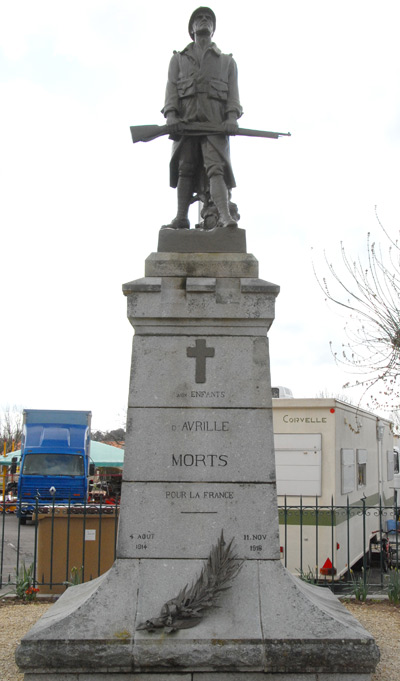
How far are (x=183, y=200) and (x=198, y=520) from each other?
3152 mm

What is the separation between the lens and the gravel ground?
222 inches

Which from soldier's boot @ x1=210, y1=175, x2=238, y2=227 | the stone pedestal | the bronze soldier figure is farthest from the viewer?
the bronze soldier figure

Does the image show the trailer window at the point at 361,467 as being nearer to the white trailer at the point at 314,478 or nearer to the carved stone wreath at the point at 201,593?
the white trailer at the point at 314,478

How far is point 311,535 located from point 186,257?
6346 millimetres

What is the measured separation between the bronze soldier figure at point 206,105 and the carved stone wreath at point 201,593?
3036 millimetres

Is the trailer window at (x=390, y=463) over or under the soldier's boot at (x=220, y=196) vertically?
under

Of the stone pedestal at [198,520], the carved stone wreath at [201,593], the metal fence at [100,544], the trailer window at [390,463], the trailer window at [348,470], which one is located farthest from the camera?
the trailer window at [390,463]

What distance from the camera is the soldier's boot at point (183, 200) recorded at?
21.7 ft

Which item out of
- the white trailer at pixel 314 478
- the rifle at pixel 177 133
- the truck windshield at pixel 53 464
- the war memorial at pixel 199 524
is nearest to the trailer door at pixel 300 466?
the white trailer at pixel 314 478

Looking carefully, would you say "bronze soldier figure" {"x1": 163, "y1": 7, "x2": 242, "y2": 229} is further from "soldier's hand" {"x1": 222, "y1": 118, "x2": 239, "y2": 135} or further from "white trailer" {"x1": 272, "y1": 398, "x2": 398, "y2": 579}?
"white trailer" {"x1": 272, "y1": 398, "x2": 398, "y2": 579}

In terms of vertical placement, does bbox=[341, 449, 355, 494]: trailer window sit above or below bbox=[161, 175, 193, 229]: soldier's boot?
below

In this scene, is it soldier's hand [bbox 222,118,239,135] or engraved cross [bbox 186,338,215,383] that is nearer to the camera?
engraved cross [bbox 186,338,215,383]

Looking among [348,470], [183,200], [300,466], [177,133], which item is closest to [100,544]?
[300,466]

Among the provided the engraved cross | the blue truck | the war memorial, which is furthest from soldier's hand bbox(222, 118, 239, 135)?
the blue truck
